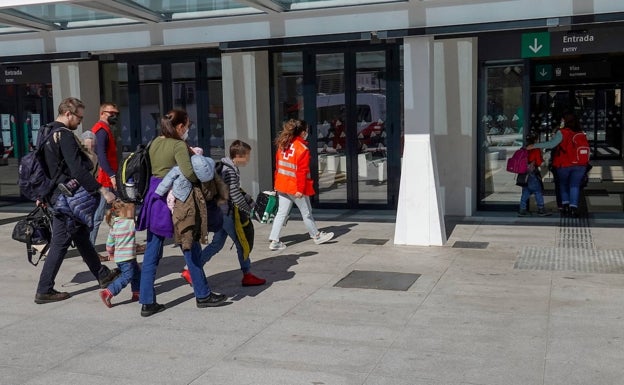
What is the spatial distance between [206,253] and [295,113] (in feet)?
19.9

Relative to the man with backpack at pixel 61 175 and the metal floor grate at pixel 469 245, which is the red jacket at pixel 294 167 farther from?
the man with backpack at pixel 61 175

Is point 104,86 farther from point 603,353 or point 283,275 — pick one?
point 603,353

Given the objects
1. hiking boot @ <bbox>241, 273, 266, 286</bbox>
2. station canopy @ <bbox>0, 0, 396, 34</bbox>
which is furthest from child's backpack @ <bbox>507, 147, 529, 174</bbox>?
hiking boot @ <bbox>241, 273, 266, 286</bbox>

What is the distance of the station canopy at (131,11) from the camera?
9.93 meters

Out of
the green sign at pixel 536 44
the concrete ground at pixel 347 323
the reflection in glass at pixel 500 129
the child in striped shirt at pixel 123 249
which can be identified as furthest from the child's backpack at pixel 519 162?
the child in striped shirt at pixel 123 249

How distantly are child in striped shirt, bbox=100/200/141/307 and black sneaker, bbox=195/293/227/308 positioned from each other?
657 millimetres

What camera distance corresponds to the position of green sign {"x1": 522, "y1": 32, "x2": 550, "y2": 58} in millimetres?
10188

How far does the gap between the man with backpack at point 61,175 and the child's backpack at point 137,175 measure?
0.49 meters

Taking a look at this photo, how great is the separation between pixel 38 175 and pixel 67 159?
421mm

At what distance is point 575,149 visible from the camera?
11109mm

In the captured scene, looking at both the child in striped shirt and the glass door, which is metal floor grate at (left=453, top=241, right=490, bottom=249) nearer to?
the glass door

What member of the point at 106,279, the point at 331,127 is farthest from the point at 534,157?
the point at 106,279

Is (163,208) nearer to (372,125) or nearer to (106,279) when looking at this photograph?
(106,279)

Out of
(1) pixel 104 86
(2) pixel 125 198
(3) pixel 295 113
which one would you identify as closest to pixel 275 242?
(2) pixel 125 198
